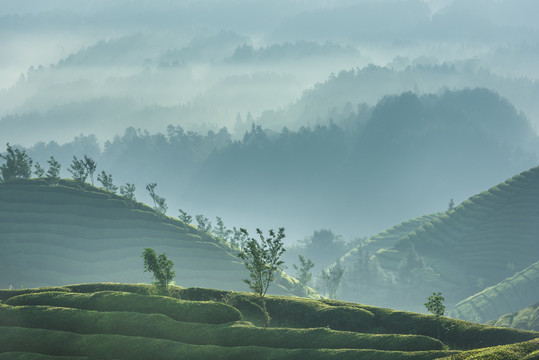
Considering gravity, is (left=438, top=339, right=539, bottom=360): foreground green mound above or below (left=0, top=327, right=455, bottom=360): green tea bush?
above

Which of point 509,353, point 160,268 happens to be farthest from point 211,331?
point 509,353

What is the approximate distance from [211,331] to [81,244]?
14227 cm

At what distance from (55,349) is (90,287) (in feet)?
72.5

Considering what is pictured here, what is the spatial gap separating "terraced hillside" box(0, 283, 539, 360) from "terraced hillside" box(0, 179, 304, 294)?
108 m

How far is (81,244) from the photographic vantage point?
181125 millimetres

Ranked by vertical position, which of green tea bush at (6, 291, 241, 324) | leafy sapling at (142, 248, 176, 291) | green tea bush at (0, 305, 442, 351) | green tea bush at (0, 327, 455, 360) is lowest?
green tea bush at (0, 327, 455, 360)

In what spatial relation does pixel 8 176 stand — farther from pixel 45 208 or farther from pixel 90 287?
pixel 90 287

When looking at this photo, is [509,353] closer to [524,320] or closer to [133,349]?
[133,349]

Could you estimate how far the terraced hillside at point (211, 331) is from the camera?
5062cm

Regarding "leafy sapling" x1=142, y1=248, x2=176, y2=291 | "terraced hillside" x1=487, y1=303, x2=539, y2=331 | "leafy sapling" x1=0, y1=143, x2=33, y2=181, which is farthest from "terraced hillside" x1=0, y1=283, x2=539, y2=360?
"leafy sapling" x1=0, y1=143, x2=33, y2=181

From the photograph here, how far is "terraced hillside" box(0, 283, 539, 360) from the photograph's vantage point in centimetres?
5062

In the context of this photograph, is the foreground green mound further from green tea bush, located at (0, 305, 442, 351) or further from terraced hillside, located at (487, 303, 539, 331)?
terraced hillside, located at (487, 303, 539, 331)

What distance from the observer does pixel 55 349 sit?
52938mm

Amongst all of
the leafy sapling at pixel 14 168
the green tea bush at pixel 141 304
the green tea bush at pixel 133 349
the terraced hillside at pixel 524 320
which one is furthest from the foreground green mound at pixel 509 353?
the leafy sapling at pixel 14 168
